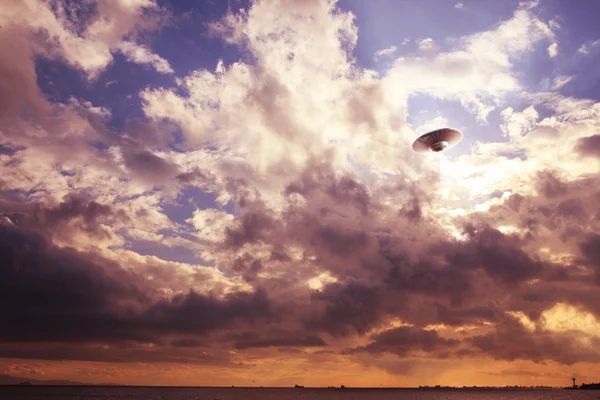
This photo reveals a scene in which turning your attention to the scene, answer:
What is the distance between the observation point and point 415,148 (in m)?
89.8

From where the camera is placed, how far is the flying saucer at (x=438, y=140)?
269 feet

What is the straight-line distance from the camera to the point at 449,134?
8262 centimetres

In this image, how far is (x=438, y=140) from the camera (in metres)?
84.5

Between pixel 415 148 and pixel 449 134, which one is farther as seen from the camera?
pixel 415 148

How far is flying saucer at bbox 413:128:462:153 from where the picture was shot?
8203 cm

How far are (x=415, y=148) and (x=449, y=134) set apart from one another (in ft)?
28.8
